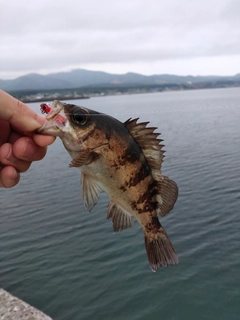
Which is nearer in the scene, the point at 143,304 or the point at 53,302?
the point at 143,304

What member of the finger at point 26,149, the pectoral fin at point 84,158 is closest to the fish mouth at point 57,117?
the pectoral fin at point 84,158

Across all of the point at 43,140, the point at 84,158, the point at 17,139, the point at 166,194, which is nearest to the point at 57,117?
the point at 84,158

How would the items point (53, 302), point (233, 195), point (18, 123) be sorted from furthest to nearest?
point (233, 195), point (53, 302), point (18, 123)

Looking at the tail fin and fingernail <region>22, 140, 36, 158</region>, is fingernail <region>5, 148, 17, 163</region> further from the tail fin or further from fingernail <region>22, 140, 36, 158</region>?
the tail fin

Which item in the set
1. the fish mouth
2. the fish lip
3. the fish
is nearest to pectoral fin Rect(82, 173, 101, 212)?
the fish

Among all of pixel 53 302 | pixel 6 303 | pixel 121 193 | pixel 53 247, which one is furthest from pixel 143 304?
pixel 121 193

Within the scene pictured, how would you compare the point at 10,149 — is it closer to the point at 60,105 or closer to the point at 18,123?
the point at 18,123

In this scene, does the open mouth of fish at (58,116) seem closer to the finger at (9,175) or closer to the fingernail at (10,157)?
the fingernail at (10,157)
